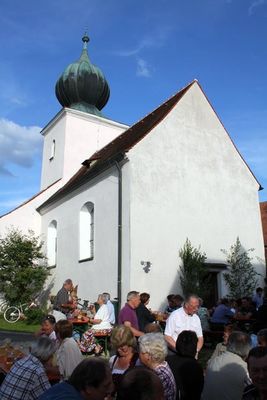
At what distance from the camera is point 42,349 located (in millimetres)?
4348

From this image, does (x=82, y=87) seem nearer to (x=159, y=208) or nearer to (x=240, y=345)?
(x=159, y=208)

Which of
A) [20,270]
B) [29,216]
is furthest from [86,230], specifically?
[29,216]

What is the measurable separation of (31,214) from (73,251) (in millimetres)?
6054

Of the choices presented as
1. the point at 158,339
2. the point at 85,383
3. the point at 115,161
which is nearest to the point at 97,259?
the point at 115,161

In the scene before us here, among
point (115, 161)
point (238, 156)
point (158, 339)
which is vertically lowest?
point (158, 339)

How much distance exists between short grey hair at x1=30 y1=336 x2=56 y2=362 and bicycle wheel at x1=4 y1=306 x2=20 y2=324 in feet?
51.8

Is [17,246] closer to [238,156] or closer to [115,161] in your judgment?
[115,161]

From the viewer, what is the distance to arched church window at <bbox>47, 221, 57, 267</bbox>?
891 inches

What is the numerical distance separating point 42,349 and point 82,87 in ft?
77.8

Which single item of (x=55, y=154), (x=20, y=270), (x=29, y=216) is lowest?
(x=20, y=270)

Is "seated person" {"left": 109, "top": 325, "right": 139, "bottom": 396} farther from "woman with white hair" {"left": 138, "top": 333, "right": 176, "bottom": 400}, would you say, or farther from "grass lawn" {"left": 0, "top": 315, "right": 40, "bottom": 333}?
"grass lawn" {"left": 0, "top": 315, "right": 40, "bottom": 333}

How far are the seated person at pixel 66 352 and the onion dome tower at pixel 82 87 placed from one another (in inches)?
842

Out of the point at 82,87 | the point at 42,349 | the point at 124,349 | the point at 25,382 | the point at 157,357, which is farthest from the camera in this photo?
the point at 82,87

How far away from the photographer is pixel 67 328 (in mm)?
5891
